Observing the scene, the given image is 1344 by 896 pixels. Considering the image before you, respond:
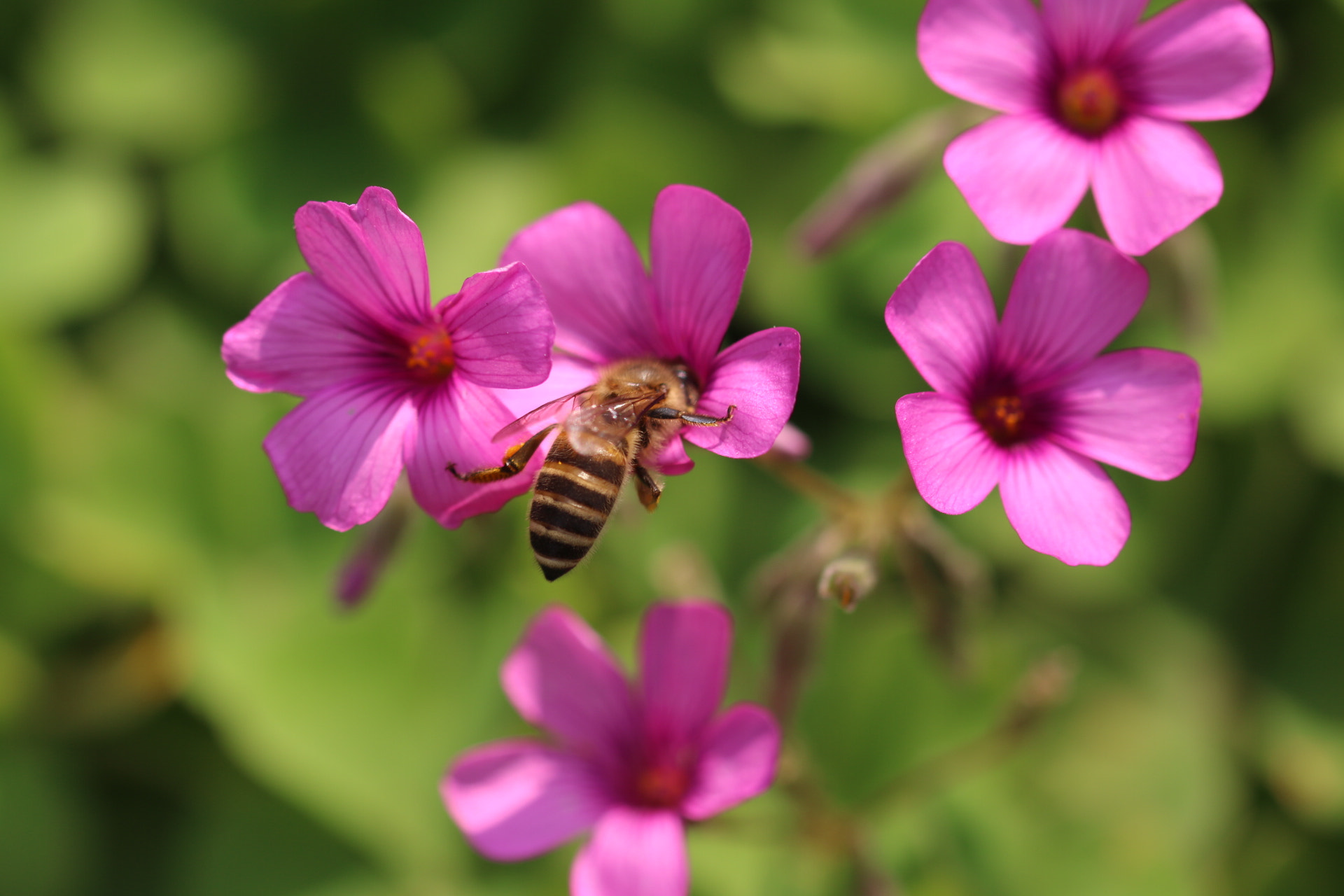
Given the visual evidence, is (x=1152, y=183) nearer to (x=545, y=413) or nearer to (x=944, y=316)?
(x=944, y=316)

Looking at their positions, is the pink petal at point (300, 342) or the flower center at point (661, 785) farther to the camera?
the flower center at point (661, 785)

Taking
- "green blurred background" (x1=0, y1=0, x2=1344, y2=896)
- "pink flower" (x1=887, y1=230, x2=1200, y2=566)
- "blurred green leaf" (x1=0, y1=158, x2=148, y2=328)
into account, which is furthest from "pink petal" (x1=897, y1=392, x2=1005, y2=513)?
"blurred green leaf" (x1=0, y1=158, x2=148, y2=328)

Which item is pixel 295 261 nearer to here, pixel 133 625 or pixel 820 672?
pixel 133 625

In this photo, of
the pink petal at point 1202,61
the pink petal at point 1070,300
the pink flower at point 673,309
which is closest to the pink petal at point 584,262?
the pink flower at point 673,309

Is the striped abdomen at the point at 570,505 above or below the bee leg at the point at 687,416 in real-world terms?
below

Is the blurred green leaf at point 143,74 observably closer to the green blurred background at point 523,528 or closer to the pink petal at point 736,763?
the green blurred background at point 523,528

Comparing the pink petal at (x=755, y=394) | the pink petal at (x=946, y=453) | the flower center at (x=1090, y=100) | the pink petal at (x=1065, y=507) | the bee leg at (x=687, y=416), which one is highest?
the flower center at (x=1090, y=100)

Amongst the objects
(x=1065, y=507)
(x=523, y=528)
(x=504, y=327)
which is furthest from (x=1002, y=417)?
(x=523, y=528)
